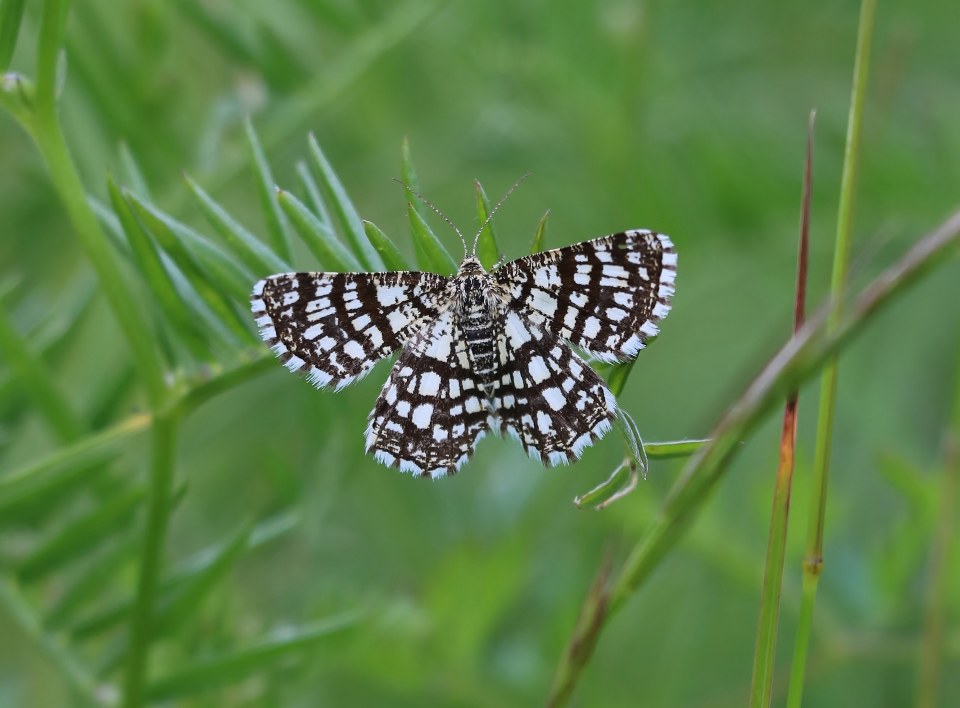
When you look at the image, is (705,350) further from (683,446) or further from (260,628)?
(683,446)

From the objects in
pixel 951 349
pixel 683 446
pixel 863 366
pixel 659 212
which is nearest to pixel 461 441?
pixel 683 446

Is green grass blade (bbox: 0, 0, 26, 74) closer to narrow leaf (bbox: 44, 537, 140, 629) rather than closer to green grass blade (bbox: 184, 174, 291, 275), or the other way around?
green grass blade (bbox: 184, 174, 291, 275)

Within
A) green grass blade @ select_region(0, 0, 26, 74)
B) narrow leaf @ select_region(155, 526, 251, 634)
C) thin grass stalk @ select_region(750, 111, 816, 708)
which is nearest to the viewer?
thin grass stalk @ select_region(750, 111, 816, 708)

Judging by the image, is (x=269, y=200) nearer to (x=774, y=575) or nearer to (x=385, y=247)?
(x=385, y=247)

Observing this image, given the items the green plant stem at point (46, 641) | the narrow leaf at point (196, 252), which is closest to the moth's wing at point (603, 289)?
the narrow leaf at point (196, 252)

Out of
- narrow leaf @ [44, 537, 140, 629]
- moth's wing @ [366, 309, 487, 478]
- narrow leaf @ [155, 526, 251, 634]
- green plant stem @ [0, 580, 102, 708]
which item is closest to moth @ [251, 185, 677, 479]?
moth's wing @ [366, 309, 487, 478]

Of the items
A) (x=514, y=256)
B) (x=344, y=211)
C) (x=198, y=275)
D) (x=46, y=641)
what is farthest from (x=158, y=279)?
(x=514, y=256)
